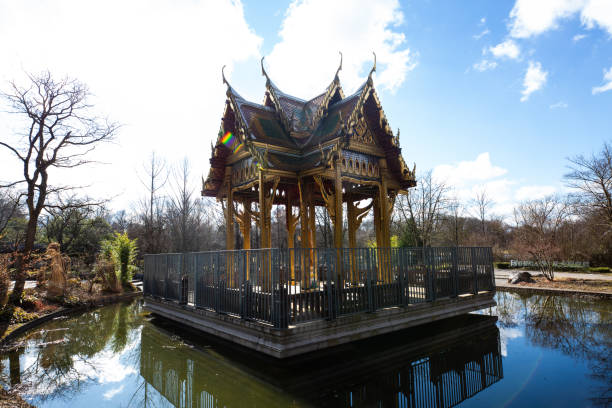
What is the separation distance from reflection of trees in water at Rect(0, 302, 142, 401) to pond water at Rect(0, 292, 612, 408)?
29 millimetres

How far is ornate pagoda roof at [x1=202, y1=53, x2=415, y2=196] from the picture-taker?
9297 mm

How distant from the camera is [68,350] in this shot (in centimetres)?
847

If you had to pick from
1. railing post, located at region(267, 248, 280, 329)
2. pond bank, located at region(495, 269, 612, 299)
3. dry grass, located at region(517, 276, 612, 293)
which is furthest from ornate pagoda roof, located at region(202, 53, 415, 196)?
dry grass, located at region(517, 276, 612, 293)

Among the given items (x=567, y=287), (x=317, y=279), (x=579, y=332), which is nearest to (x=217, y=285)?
(x=317, y=279)

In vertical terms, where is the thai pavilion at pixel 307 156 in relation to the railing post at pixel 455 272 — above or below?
above

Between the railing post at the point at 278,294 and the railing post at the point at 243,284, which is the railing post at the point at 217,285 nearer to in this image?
the railing post at the point at 243,284

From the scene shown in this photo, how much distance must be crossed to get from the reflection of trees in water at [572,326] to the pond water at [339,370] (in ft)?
0.14

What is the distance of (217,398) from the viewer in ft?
18.0

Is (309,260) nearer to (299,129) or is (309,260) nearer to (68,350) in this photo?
(299,129)

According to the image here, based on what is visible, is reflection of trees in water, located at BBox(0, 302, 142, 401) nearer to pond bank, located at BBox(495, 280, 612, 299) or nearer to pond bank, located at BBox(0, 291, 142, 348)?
pond bank, located at BBox(0, 291, 142, 348)

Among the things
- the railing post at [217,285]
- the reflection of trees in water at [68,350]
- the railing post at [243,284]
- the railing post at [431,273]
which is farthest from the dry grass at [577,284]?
the reflection of trees in water at [68,350]

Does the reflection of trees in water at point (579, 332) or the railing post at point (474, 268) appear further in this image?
the railing post at point (474, 268)

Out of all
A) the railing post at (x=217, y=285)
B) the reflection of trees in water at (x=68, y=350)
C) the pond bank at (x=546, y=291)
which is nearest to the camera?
the reflection of trees in water at (x=68, y=350)

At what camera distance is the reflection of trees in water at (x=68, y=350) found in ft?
20.4
